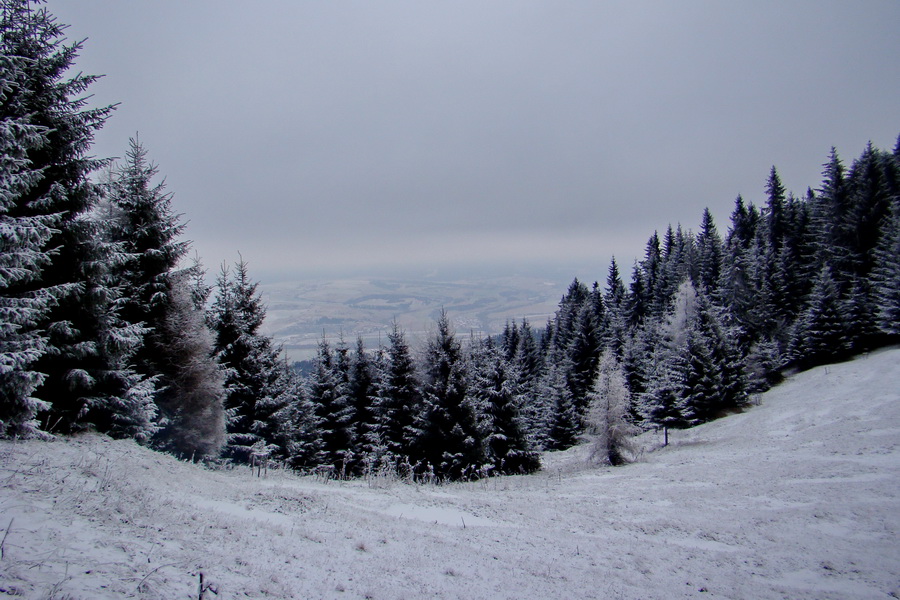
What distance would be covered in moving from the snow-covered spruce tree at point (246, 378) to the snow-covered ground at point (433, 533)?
697 centimetres

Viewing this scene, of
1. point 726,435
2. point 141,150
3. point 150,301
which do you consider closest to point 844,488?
point 726,435

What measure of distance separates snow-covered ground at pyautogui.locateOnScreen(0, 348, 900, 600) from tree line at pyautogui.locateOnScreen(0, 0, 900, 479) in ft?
10.0

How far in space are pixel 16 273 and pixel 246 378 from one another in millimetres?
12510

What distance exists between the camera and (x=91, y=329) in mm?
11102

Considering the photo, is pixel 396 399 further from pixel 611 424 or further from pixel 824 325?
pixel 824 325

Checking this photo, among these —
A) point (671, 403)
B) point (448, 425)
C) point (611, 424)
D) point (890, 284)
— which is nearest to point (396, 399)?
point (448, 425)

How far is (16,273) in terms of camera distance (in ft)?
26.9

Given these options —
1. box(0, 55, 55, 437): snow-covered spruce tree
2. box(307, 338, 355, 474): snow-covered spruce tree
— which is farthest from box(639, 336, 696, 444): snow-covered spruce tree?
box(0, 55, 55, 437): snow-covered spruce tree

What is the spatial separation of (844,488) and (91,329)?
24.2m

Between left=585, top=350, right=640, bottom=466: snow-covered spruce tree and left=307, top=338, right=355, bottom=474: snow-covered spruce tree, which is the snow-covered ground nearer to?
left=585, top=350, right=640, bottom=466: snow-covered spruce tree

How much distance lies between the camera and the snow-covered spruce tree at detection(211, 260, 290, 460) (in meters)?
19.2

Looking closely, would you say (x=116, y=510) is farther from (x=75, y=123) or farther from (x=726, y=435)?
(x=726, y=435)

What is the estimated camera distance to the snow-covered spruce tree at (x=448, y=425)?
20234 mm

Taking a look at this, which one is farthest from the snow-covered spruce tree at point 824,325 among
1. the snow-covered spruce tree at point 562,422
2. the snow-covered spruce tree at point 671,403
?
the snow-covered spruce tree at point 562,422
